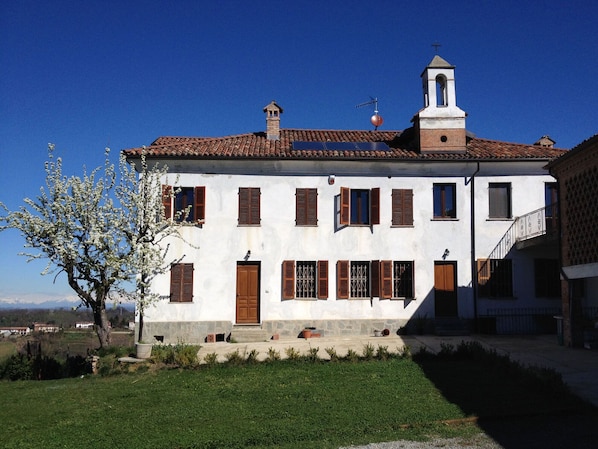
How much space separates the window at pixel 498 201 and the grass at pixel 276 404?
26.6ft

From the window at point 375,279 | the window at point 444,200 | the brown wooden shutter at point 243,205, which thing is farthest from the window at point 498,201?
the brown wooden shutter at point 243,205

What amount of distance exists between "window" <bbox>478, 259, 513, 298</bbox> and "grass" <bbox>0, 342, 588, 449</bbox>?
6555 millimetres

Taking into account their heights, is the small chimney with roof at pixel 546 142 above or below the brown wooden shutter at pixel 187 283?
above

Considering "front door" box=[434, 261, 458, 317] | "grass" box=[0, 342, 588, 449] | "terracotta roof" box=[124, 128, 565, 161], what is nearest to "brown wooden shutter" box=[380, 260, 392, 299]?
"front door" box=[434, 261, 458, 317]

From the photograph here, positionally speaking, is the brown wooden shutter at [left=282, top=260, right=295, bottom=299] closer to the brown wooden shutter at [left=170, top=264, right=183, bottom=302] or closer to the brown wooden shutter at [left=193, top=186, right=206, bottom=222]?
the brown wooden shutter at [left=193, top=186, right=206, bottom=222]

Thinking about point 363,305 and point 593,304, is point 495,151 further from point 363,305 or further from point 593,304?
point 363,305

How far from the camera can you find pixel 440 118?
798 inches

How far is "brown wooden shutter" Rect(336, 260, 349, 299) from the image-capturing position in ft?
62.0

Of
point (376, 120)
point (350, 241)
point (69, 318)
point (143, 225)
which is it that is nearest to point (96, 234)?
point (143, 225)

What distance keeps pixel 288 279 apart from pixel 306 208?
2.66 meters

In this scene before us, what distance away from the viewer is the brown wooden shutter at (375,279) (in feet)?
62.1

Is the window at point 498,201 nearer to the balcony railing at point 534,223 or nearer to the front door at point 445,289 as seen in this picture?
the balcony railing at point 534,223

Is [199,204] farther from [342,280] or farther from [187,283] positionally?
[342,280]

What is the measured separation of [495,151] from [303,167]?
750 cm
